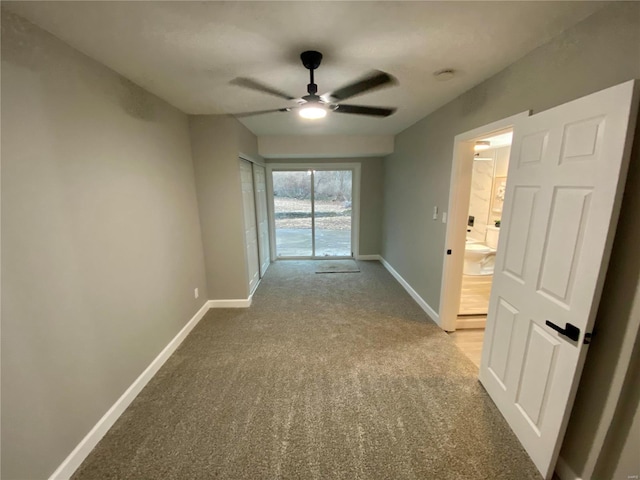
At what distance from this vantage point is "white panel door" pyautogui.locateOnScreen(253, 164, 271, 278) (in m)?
4.28

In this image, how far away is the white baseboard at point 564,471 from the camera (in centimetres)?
132

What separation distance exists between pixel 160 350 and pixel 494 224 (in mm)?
5322

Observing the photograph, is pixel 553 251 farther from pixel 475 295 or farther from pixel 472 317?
pixel 475 295

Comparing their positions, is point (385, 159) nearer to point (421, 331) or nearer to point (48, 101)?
point (421, 331)

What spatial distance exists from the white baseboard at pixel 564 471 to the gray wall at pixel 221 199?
122 inches

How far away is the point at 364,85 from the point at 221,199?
79.2 inches

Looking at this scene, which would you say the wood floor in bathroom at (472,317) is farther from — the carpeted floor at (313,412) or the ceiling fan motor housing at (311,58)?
the ceiling fan motor housing at (311,58)

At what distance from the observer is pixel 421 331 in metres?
2.78

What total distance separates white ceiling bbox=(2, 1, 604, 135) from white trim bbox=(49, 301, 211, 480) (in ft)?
7.46

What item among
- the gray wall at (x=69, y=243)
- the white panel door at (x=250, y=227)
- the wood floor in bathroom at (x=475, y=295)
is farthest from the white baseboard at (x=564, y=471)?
the white panel door at (x=250, y=227)

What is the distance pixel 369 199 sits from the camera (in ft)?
17.1

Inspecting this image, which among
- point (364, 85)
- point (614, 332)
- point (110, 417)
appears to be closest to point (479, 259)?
point (614, 332)

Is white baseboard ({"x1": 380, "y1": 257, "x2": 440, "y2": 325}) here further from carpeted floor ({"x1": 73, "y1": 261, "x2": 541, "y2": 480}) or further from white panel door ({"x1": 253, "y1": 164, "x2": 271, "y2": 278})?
white panel door ({"x1": 253, "y1": 164, "x2": 271, "y2": 278})

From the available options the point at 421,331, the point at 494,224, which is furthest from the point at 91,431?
the point at 494,224
